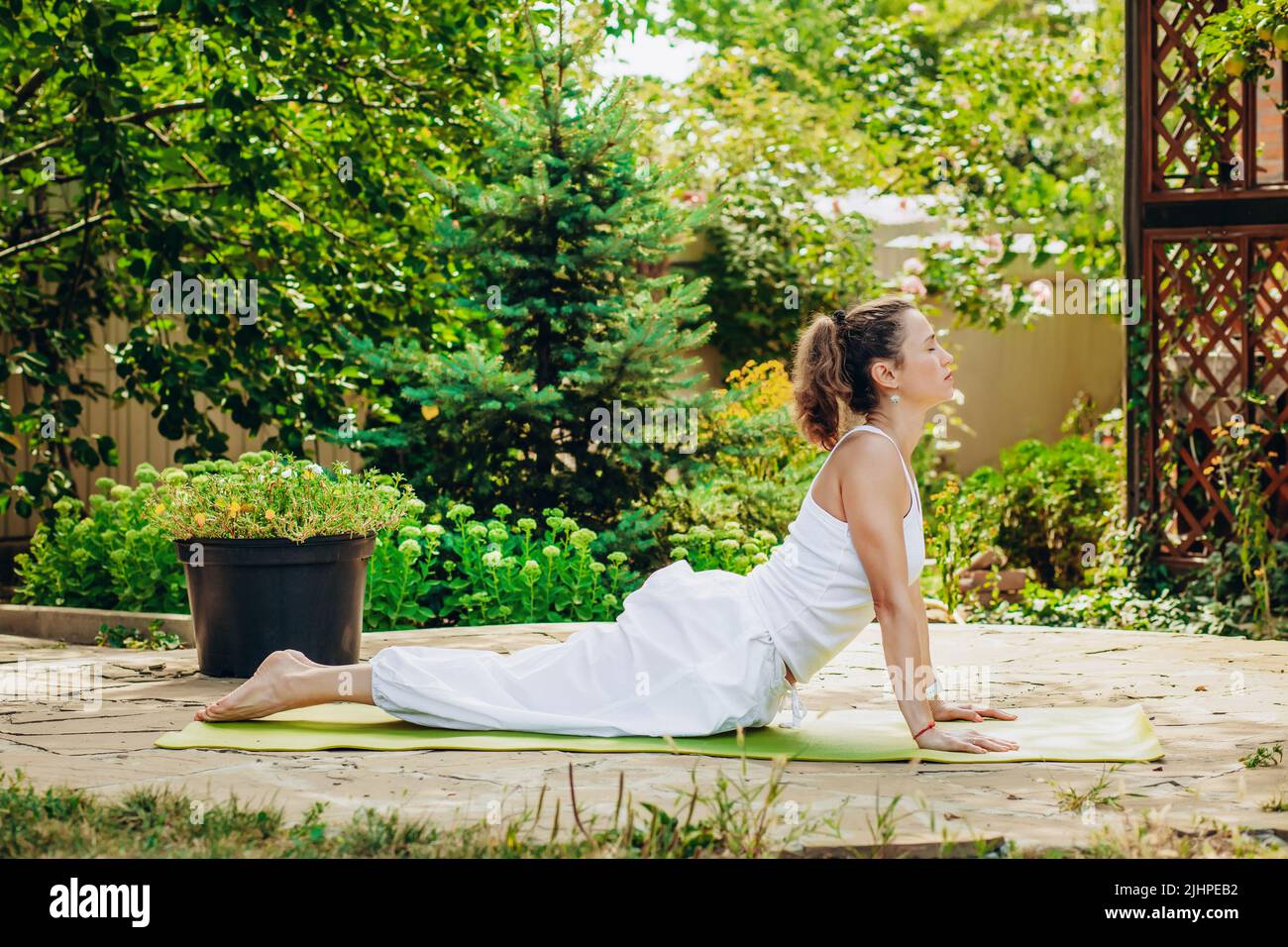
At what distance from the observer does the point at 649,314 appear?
23.6ft

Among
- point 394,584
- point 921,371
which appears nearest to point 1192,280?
point 921,371

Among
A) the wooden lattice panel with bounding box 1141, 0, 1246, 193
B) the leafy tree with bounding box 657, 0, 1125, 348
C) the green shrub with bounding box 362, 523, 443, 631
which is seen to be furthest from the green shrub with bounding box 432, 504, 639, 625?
the leafy tree with bounding box 657, 0, 1125, 348

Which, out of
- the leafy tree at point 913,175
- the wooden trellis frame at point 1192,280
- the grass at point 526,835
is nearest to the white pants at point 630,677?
the grass at point 526,835

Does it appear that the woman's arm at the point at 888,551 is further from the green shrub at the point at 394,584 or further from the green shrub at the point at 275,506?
the green shrub at the point at 394,584

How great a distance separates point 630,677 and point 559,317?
3390 mm

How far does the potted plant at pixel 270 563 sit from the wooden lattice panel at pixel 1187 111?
5065 millimetres

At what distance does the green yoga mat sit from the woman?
0.20 ft

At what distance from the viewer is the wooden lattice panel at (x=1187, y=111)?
7.85m

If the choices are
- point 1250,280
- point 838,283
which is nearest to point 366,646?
point 1250,280

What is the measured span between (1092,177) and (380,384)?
1548cm

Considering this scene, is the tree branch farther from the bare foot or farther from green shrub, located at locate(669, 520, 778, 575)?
the bare foot

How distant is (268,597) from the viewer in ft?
17.3

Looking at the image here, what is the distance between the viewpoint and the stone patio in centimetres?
341
